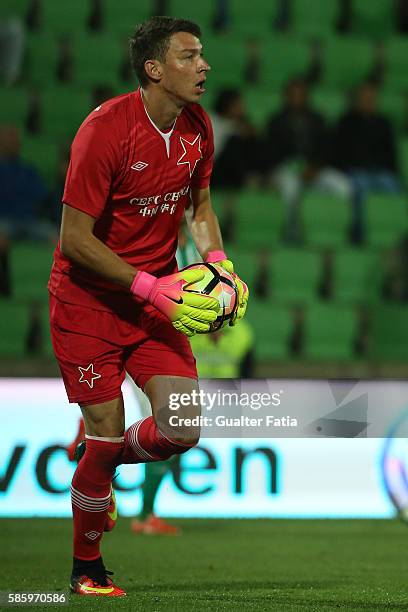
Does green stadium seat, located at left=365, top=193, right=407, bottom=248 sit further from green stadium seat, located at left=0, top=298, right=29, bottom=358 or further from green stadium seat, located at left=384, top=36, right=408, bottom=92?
green stadium seat, located at left=0, top=298, right=29, bottom=358

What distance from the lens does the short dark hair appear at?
462cm

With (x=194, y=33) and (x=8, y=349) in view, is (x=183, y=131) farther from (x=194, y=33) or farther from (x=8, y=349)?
(x=8, y=349)

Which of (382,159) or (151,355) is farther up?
(151,355)

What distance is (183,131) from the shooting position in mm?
4785

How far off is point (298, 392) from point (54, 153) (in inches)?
215

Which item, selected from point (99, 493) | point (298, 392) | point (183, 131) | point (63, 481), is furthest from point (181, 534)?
point (183, 131)

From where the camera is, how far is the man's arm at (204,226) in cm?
497

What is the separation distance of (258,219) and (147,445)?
5.87 m

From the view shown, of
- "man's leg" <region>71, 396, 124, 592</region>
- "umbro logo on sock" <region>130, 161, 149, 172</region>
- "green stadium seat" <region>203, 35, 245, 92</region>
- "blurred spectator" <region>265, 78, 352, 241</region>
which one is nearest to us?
"umbro logo on sock" <region>130, 161, 149, 172</region>

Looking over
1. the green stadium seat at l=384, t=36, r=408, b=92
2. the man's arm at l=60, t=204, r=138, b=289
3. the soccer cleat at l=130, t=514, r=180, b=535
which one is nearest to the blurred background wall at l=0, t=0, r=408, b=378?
the green stadium seat at l=384, t=36, r=408, b=92

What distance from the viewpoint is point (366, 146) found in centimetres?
1093

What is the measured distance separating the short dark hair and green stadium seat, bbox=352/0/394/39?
26.7 ft

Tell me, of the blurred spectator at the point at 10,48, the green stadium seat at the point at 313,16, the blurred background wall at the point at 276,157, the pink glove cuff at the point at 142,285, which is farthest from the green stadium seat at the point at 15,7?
the pink glove cuff at the point at 142,285

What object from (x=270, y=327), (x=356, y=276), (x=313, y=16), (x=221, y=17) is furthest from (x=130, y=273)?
(x=313, y=16)
